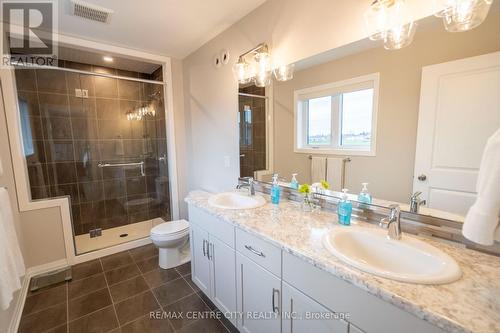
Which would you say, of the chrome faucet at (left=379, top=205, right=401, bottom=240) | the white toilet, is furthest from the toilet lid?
the chrome faucet at (left=379, top=205, right=401, bottom=240)

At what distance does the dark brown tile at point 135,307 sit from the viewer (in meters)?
1.71

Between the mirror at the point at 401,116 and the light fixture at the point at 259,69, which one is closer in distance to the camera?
the mirror at the point at 401,116

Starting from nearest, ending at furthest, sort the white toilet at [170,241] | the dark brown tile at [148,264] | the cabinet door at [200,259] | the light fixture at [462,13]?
the light fixture at [462,13], the cabinet door at [200,259], the white toilet at [170,241], the dark brown tile at [148,264]

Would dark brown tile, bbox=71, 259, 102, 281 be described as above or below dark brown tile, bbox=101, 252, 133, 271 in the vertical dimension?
above

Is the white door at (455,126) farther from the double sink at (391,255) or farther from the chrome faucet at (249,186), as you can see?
the chrome faucet at (249,186)

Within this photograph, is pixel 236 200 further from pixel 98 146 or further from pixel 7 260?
pixel 98 146

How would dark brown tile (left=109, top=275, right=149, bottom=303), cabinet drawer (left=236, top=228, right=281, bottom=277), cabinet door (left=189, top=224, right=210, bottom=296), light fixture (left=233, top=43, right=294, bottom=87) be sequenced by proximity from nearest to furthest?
cabinet drawer (left=236, top=228, right=281, bottom=277), light fixture (left=233, top=43, right=294, bottom=87), cabinet door (left=189, top=224, right=210, bottom=296), dark brown tile (left=109, top=275, right=149, bottom=303)

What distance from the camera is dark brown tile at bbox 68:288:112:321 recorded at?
175 cm

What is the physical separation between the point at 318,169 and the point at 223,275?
102cm

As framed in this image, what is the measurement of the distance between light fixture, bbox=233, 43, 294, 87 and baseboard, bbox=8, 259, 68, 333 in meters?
2.51

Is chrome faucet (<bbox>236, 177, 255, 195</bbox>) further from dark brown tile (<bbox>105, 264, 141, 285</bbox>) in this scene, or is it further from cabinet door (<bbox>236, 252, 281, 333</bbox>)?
dark brown tile (<bbox>105, 264, 141, 285</bbox>)

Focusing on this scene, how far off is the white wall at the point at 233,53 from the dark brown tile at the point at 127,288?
115 cm

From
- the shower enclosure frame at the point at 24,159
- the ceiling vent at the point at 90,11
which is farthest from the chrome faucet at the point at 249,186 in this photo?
the ceiling vent at the point at 90,11

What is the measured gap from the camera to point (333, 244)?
40.0 inches
